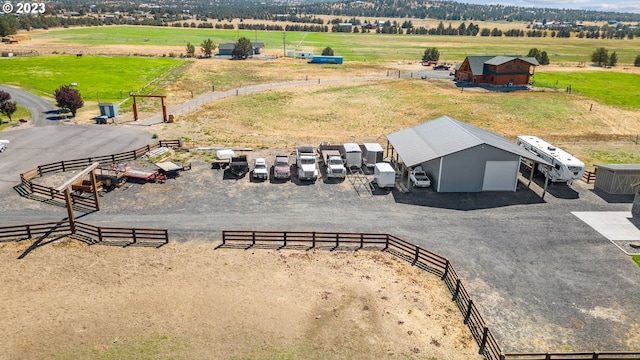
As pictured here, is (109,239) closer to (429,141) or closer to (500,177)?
(429,141)

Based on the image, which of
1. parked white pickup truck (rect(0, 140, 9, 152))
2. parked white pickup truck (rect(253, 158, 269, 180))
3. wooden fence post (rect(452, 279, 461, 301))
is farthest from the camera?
parked white pickup truck (rect(0, 140, 9, 152))

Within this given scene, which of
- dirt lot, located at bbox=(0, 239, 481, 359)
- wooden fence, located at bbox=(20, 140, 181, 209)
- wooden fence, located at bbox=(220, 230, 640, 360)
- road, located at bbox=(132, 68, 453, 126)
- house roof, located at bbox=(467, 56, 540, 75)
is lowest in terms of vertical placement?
Result: dirt lot, located at bbox=(0, 239, 481, 359)

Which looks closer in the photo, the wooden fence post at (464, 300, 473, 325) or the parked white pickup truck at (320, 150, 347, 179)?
the wooden fence post at (464, 300, 473, 325)

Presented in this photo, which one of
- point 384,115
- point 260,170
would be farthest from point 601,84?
point 260,170

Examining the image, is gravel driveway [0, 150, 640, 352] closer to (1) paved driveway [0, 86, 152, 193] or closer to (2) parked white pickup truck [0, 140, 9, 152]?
(1) paved driveway [0, 86, 152, 193]

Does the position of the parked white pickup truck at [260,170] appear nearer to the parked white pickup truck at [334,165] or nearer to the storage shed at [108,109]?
the parked white pickup truck at [334,165]

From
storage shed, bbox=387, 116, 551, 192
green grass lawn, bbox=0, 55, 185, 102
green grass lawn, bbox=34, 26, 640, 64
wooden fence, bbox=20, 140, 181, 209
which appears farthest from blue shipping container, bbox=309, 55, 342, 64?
storage shed, bbox=387, 116, 551, 192

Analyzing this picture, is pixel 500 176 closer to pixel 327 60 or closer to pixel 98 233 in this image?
pixel 98 233
